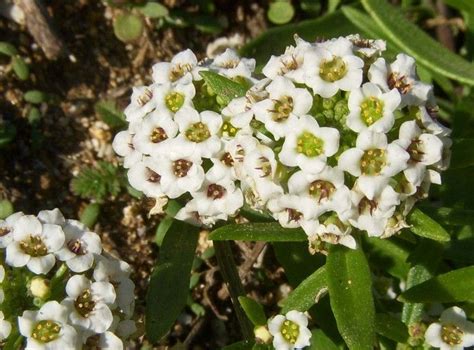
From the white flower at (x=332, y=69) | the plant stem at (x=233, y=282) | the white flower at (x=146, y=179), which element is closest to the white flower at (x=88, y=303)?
the white flower at (x=146, y=179)

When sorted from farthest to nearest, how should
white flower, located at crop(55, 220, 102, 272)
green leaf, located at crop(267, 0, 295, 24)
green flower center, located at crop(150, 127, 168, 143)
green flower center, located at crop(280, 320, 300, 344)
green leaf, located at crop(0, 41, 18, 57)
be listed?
green leaf, located at crop(267, 0, 295, 24) < green leaf, located at crop(0, 41, 18, 57) < green flower center, located at crop(280, 320, 300, 344) < green flower center, located at crop(150, 127, 168, 143) < white flower, located at crop(55, 220, 102, 272)

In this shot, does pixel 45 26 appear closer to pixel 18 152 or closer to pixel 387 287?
pixel 18 152

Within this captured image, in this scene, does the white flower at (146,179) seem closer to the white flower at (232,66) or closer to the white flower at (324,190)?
the white flower at (232,66)

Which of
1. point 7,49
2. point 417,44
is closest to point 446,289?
point 417,44

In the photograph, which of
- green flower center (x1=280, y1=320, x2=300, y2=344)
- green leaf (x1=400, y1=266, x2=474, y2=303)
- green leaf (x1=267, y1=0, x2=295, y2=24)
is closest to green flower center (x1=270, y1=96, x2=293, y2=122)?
green flower center (x1=280, y1=320, x2=300, y2=344)

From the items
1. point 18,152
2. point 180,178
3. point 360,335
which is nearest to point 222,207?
point 180,178

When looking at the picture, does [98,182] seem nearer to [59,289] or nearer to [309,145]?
[59,289]

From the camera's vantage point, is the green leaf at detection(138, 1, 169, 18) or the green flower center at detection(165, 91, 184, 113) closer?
the green flower center at detection(165, 91, 184, 113)

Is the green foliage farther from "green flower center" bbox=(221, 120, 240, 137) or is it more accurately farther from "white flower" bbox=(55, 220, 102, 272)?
"green flower center" bbox=(221, 120, 240, 137)
